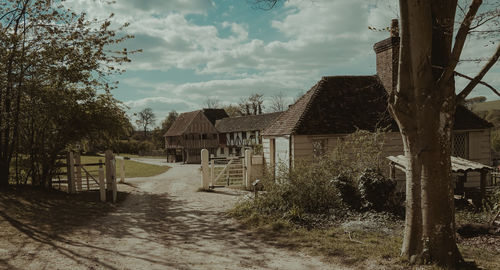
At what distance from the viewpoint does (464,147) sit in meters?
15.2

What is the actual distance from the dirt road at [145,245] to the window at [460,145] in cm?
1116

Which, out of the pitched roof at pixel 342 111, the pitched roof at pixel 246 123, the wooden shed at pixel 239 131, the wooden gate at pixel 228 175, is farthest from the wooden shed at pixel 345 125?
the pitched roof at pixel 246 123

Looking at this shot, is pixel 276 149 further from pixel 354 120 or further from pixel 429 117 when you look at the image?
pixel 429 117

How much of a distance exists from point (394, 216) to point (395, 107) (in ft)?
14.1

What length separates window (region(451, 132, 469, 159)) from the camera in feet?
49.8

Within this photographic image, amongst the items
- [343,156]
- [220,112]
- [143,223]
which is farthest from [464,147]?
[220,112]

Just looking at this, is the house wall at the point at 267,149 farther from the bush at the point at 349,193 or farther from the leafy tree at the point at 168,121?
the leafy tree at the point at 168,121

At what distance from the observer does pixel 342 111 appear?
15.6 m

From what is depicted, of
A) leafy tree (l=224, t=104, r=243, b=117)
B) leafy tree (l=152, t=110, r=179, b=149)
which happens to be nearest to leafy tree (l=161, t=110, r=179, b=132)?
leafy tree (l=152, t=110, r=179, b=149)

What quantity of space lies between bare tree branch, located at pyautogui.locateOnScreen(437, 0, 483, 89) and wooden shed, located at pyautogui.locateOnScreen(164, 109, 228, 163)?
43.8 meters

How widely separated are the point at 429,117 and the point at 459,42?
123cm

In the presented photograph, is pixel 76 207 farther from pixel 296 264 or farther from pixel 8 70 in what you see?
pixel 296 264

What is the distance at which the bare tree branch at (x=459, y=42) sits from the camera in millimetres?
5230

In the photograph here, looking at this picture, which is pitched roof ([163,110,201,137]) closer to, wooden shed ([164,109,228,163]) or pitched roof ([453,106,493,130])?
wooden shed ([164,109,228,163])
